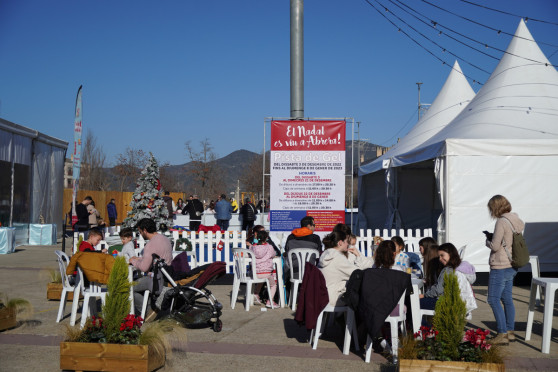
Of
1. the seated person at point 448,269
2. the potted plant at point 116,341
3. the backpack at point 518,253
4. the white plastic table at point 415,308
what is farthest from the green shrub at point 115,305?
the backpack at point 518,253

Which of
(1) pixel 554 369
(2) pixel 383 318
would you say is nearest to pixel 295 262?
(2) pixel 383 318

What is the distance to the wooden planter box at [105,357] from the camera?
5383 mm

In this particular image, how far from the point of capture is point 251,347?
669cm

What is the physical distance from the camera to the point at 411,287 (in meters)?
6.21

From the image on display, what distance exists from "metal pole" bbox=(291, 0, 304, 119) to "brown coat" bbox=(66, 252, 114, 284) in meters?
6.56

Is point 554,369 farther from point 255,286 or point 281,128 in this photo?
point 281,128

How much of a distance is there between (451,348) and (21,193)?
65.2 feet

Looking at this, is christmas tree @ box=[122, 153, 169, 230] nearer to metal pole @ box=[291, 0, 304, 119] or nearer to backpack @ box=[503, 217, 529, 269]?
metal pole @ box=[291, 0, 304, 119]

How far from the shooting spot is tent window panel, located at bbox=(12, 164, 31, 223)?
842 inches

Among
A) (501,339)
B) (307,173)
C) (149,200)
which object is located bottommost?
(501,339)

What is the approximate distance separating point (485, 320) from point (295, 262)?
2752mm

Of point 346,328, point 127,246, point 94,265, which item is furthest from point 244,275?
point 346,328

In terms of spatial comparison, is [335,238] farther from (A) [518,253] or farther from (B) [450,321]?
(B) [450,321]

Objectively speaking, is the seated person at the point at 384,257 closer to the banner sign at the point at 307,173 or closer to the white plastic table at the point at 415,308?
the white plastic table at the point at 415,308
